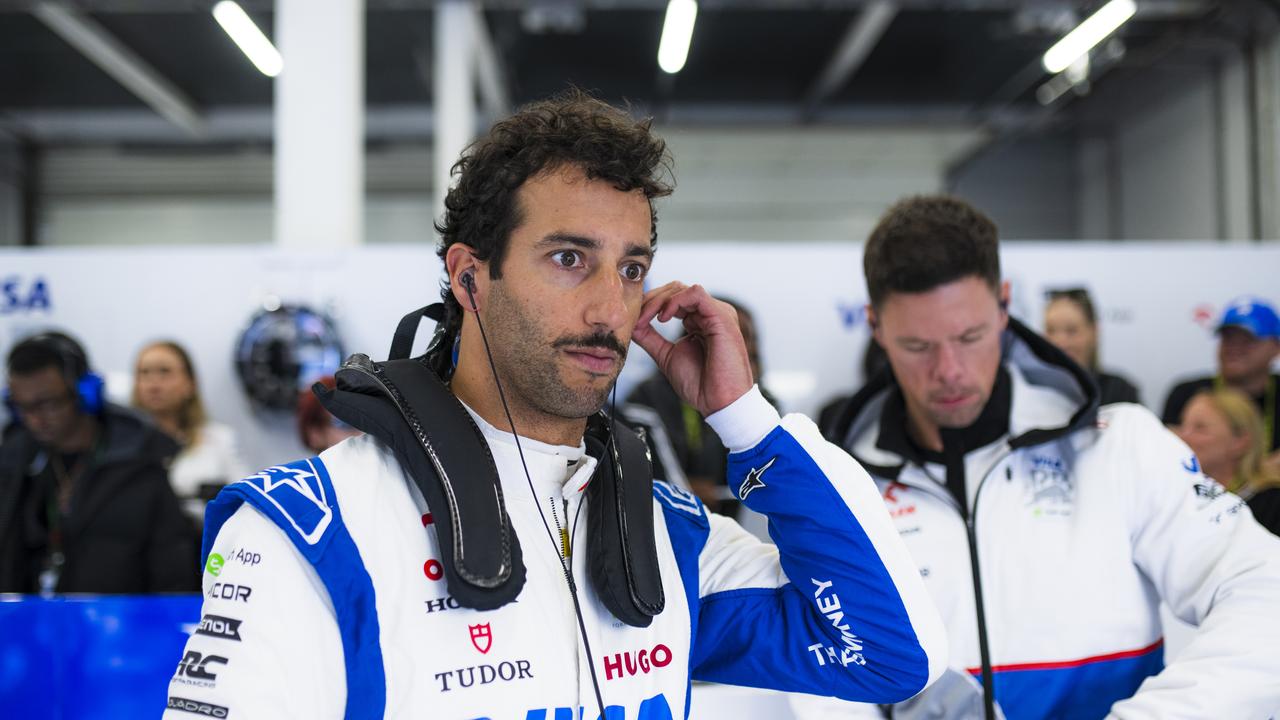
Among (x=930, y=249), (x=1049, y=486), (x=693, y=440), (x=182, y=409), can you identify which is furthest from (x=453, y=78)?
(x=1049, y=486)

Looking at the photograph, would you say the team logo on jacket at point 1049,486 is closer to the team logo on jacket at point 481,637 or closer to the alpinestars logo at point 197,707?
the team logo on jacket at point 481,637

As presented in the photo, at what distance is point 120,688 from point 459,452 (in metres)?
1.73

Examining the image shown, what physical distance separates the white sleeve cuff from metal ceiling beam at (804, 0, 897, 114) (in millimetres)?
8093

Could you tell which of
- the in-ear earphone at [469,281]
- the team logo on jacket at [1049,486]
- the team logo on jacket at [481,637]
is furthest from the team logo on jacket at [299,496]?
the team logo on jacket at [1049,486]

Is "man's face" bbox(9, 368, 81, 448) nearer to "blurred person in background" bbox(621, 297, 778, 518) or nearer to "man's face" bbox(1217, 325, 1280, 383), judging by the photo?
"blurred person in background" bbox(621, 297, 778, 518)

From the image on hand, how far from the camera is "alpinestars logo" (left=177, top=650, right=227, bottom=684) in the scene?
1146mm

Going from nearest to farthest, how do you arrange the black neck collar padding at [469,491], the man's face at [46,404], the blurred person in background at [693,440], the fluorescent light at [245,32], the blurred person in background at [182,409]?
the black neck collar padding at [469,491]
the man's face at [46,404]
the blurred person in background at [693,440]
the blurred person in background at [182,409]
the fluorescent light at [245,32]

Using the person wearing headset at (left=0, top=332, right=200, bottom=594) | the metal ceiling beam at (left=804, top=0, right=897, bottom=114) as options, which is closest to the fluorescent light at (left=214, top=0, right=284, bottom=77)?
the person wearing headset at (left=0, top=332, right=200, bottom=594)

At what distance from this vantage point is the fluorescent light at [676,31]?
8.48 metres

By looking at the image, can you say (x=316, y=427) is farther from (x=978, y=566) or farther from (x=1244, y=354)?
(x=1244, y=354)

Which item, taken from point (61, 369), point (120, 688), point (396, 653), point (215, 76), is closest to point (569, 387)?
point (396, 653)

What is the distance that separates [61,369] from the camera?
12.3 ft

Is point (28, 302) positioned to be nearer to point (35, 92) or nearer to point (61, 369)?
point (61, 369)

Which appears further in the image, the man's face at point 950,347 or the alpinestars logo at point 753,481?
the man's face at point 950,347
